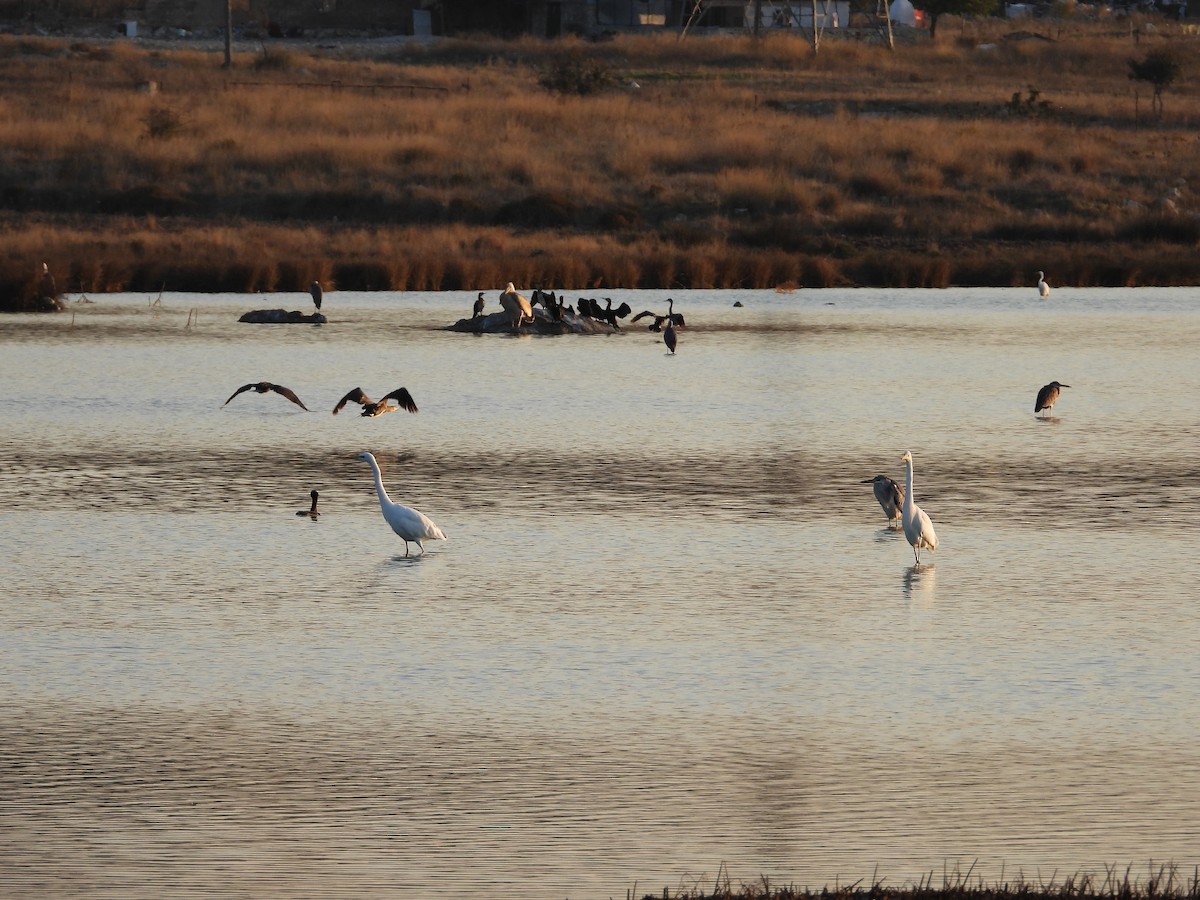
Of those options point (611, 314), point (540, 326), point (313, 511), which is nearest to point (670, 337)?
point (611, 314)

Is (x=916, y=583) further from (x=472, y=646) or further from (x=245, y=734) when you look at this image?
(x=245, y=734)

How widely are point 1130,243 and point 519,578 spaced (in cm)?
3259

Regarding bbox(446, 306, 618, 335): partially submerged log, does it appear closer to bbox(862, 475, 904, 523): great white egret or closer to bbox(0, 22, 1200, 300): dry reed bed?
bbox(0, 22, 1200, 300): dry reed bed

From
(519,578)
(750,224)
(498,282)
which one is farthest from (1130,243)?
(519,578)

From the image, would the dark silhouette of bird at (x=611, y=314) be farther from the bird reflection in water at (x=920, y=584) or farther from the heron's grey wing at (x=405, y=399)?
the bird reflection in water at (x=920, y=584)

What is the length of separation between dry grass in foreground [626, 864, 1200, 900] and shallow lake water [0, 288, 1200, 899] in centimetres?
15

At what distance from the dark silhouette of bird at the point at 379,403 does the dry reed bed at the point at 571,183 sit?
15.3 metres

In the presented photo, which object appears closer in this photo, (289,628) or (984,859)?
(984,859)

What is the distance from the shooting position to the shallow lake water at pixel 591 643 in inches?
295

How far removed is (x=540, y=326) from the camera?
30656mm

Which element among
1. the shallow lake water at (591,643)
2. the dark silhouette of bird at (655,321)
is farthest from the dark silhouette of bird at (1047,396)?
the dark silhouette of bird at (655,321)

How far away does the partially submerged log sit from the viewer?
98.8ft

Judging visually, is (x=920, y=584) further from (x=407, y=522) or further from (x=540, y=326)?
(x=540, y=326)

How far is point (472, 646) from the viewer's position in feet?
35.1
